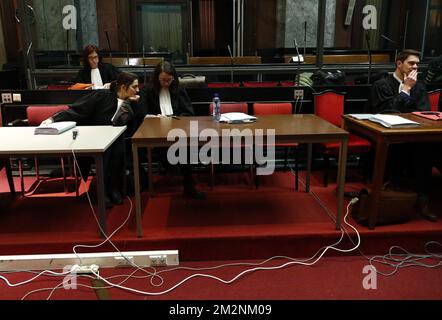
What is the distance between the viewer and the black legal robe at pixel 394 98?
3133 mm

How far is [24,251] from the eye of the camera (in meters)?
2.48

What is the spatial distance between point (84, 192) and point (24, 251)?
0.91m

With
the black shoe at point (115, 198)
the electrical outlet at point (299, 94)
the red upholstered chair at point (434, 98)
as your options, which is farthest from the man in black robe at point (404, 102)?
the black shoe at point (115, 198)

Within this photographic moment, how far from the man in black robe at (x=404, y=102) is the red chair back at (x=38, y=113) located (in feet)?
8.76

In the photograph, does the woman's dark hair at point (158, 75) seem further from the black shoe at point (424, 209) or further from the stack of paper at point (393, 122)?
the black shoe at point (424, 209)

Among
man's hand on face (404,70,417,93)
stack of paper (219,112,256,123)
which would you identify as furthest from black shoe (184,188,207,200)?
man's hand on face (404,70,417,93)

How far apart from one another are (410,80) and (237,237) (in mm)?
1887

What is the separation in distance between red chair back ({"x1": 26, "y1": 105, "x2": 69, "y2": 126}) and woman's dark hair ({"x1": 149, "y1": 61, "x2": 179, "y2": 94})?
822mm

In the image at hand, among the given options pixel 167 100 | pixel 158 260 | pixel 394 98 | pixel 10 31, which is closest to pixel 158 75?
pixel 167 100

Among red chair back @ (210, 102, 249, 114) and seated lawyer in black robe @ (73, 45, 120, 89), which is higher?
seated lawyer in black robe @ (73, 45, 120, 89)

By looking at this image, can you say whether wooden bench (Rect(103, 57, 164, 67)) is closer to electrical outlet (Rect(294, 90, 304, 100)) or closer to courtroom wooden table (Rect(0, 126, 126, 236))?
electrical outlet (Rect(294, 90, 304, 100))

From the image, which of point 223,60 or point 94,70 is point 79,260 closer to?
point 94,70

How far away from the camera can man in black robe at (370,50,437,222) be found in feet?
9.45

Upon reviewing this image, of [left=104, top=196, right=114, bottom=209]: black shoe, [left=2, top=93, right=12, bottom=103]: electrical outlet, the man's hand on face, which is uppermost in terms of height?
the man's hand on face
